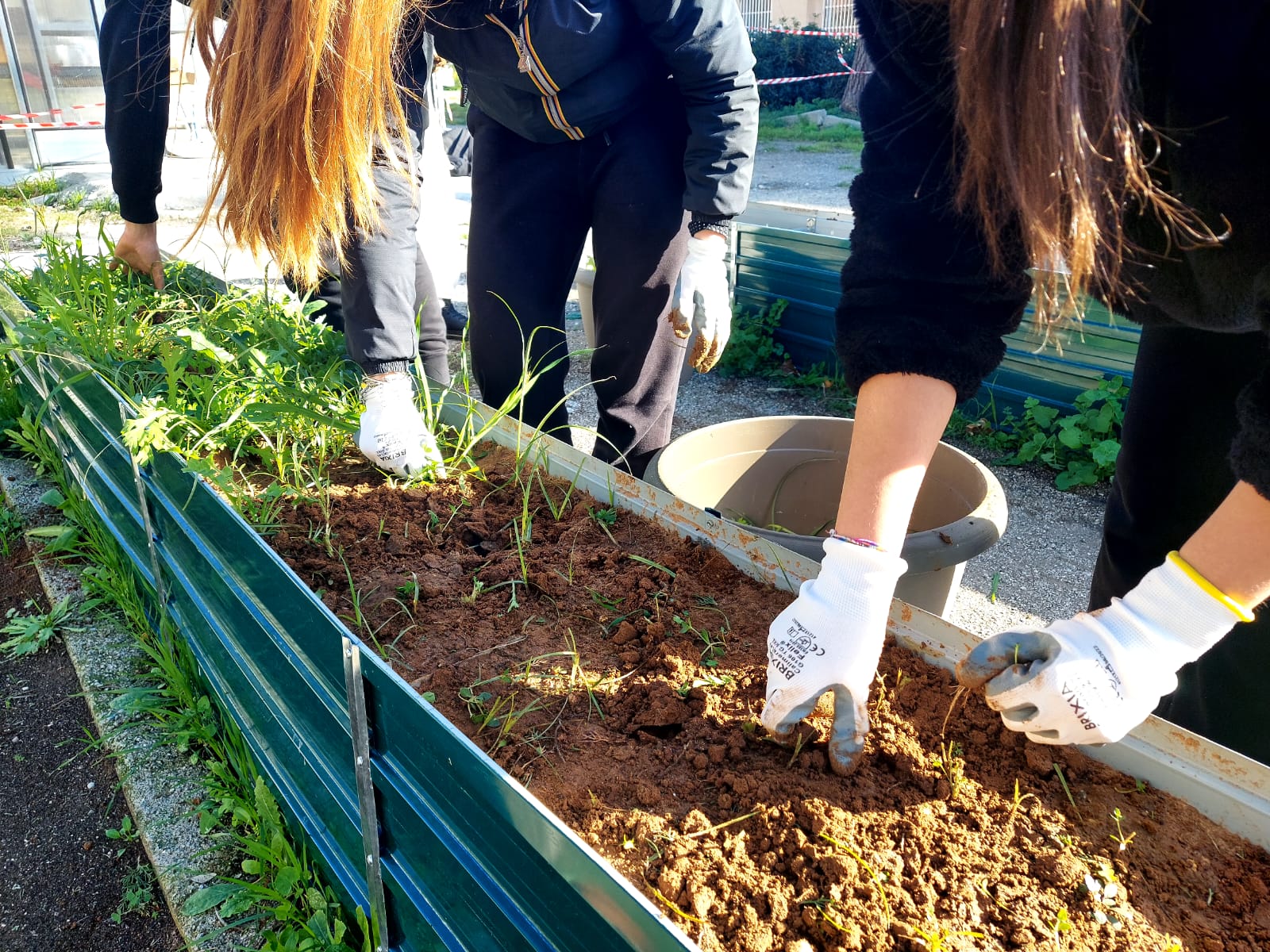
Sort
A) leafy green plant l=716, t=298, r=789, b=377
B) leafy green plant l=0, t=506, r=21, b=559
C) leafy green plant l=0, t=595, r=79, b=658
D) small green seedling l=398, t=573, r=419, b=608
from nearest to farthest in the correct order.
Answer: small green seedling l=398, t=573, r=419, b=608 < leafy green plant l=0, t=595, r=79, b=658 < leafy green plant l=0, t=506, r=21, b=559 < leafy green plant l=716, t=298, r=789, b=377

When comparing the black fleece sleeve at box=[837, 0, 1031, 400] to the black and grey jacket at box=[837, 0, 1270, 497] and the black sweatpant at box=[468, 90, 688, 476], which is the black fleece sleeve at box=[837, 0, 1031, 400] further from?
the black sweatpant at box=[468, 90, 688, 476]

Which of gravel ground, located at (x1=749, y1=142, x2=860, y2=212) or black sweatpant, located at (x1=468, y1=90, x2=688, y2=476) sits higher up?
black sweatpant, located at (x1=468, y1=90, x2=688, y2=476)

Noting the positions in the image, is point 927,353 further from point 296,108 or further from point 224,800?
point 224,800

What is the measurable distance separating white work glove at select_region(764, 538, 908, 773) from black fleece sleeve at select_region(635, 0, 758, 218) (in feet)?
3.40

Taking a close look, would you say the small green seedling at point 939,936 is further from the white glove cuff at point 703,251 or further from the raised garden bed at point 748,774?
the white glove cuff at point 703,251

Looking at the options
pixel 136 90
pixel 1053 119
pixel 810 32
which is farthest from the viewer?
pixel 810 32

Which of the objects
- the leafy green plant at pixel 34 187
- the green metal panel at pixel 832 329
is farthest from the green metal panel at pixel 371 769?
the leafy green plant at pixel 34 187

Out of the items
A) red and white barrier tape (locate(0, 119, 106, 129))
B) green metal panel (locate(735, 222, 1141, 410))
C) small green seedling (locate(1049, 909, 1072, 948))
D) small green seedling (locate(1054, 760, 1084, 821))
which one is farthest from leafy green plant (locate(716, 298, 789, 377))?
red and white barrier tape (locate(0, 119, 106, 129))

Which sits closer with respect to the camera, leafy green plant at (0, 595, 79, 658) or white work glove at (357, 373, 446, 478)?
white work glove at (357, 373, 446, 478)

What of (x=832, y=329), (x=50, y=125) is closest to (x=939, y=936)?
(x=832, y=329)

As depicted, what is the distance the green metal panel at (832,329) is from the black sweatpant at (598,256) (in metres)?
1.72

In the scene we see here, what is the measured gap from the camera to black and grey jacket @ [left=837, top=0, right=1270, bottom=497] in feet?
2.97

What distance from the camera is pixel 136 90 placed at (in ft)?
7.06

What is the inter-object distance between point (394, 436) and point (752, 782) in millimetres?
1066
